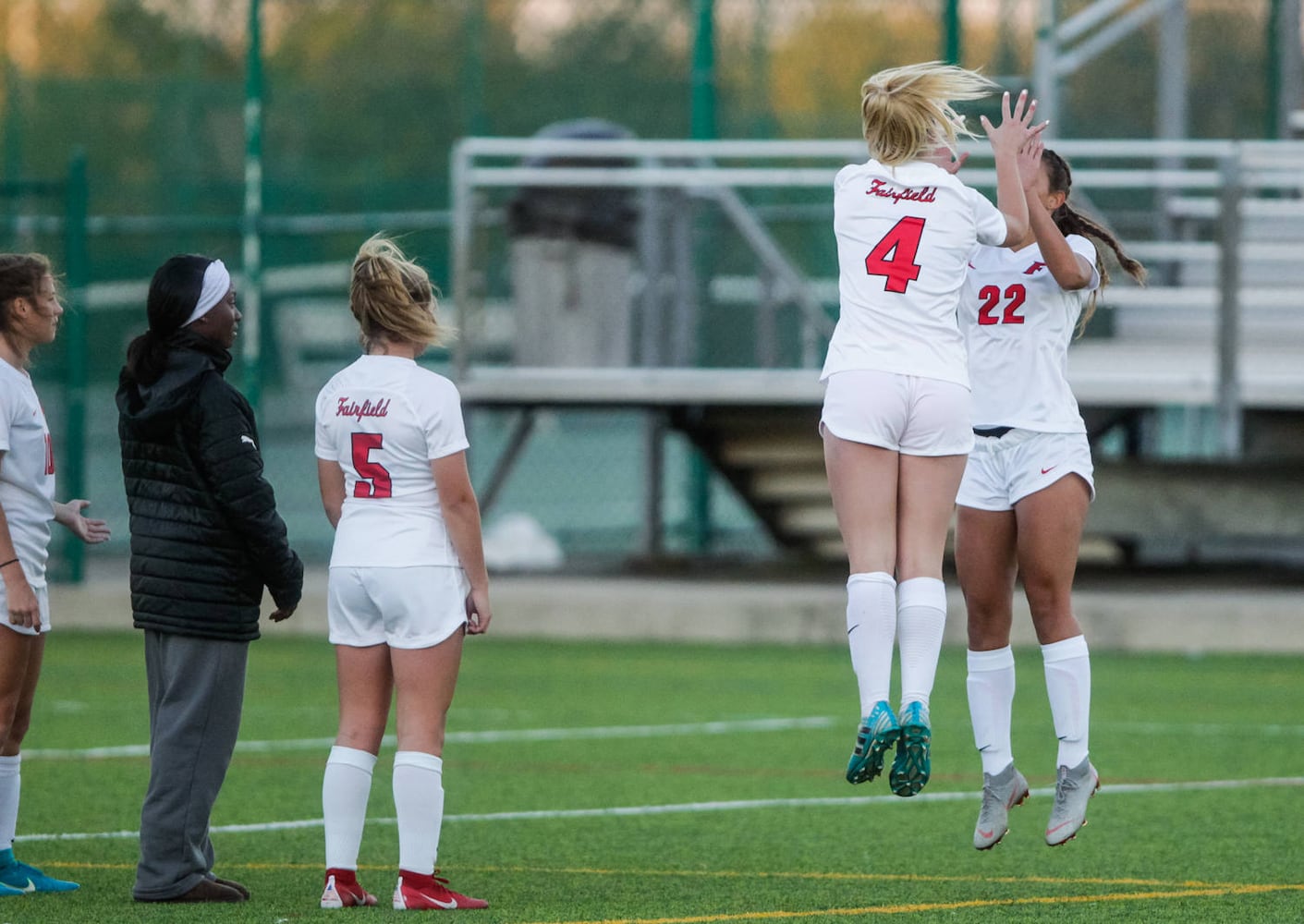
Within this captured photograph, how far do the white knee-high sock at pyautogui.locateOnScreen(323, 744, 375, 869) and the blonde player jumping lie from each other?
1.87 metres

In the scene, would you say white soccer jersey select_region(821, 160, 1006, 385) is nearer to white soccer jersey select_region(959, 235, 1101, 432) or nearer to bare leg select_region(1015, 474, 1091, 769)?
white soccer jersey select_region(959, 235, 1101, 432)

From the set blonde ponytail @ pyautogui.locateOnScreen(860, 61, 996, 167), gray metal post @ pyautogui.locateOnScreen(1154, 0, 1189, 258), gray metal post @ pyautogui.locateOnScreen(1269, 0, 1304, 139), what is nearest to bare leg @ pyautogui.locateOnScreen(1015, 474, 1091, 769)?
blonde ponytail @ pyautogui.locateOnScreen(860, 61, 996, 167)

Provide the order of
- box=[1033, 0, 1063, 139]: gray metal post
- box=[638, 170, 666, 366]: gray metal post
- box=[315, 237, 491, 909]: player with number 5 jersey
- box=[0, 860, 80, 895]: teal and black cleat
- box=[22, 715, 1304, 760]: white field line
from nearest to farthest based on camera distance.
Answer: box=[315, 237, 491, 909]: player with number 5 jersey, box=[0, 860, 80, 895]: teal and black cleat, box=[22, 715, 1304, 760]: white field line, box=[638, 170, 666, 366]: gray metal post, box=[1033, 0, 1063, 139]: gray metal post

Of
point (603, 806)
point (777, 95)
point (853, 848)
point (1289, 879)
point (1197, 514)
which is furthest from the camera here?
point (777, 95)

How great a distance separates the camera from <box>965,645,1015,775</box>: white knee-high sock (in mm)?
6469

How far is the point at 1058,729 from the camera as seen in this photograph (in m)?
6.41

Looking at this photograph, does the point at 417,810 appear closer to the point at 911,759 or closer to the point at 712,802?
the point at 911,759

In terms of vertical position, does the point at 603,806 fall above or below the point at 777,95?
below

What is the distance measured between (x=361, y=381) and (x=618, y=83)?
501 inches

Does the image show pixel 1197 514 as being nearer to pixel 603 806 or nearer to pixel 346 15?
pixel 603 806

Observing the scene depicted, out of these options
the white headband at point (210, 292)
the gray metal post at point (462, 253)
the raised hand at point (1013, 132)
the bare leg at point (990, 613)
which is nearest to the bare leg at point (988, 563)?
the bare leg at point (990, 613)

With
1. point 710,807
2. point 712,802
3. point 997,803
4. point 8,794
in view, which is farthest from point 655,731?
point 8,794

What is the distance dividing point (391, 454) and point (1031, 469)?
6.44 ft

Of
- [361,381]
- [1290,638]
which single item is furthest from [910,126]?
[1290,638]
